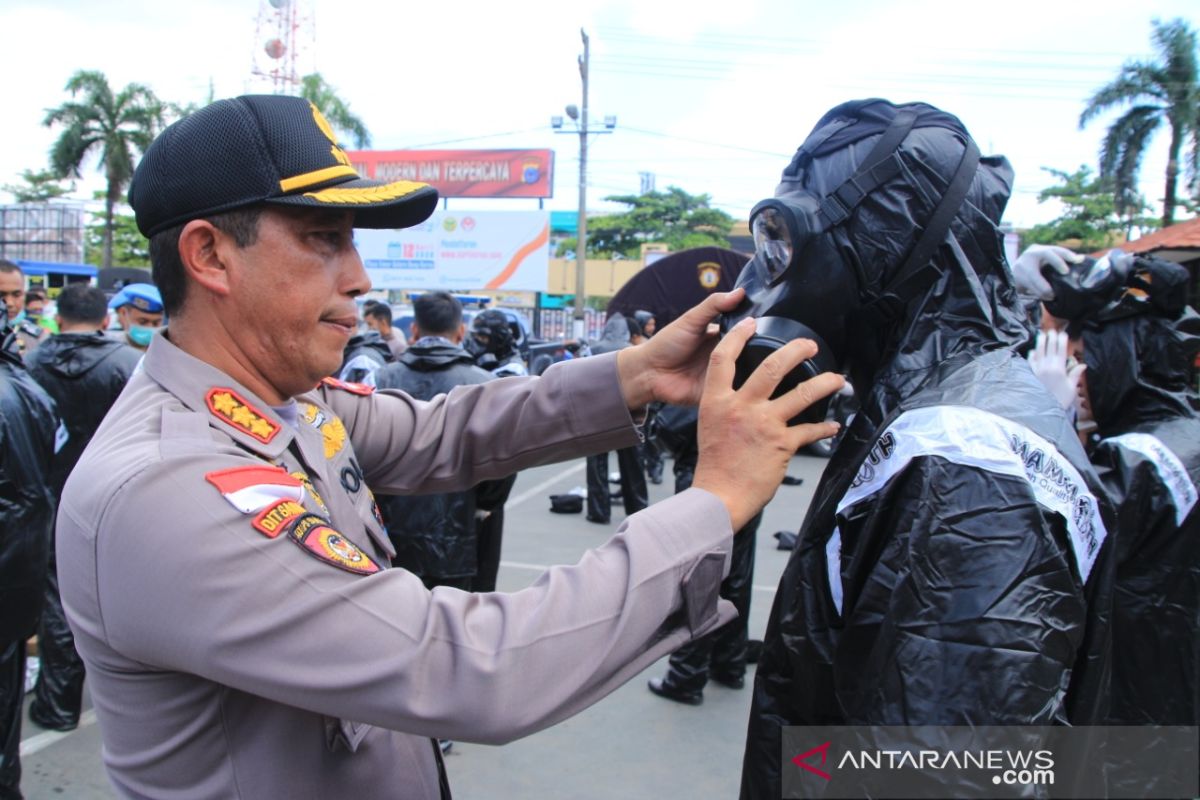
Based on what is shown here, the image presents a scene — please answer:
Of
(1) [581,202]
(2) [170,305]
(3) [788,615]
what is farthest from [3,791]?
(1) [581,202]

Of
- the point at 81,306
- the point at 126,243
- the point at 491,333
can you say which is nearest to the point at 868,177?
the point at 81,306

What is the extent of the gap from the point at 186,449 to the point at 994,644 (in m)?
1.10

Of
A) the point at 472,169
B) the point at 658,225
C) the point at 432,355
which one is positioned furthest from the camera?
the point at 658,225

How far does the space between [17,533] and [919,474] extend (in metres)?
3.27

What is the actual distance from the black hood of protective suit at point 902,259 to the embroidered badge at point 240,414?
0.86 metres

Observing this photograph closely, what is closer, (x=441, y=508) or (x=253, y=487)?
(x=253, y=487)

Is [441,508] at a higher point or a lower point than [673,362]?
lower

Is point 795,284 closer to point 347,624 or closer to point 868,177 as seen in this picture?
point 868,177

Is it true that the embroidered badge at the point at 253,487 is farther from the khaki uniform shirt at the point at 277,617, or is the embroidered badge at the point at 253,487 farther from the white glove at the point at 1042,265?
the white glove at the point at 1042,265

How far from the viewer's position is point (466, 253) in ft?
80.1

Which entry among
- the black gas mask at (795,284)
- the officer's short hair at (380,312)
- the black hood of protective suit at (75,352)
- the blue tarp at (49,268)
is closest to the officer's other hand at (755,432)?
the black gas mask at (795,284)

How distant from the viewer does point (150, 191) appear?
4.10ft

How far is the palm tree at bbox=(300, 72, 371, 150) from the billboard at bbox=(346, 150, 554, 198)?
79cm

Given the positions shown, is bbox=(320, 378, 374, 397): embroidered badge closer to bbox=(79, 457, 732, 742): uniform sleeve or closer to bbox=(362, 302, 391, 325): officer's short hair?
bbox=(79, 457, 732, 742): uniform sleeve
